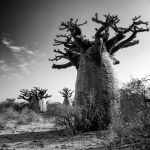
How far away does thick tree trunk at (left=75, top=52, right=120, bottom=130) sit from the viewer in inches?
150

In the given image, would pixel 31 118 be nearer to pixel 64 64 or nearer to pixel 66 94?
pixel 64 64

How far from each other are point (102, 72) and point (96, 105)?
105cm

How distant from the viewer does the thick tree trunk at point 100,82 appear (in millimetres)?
3811

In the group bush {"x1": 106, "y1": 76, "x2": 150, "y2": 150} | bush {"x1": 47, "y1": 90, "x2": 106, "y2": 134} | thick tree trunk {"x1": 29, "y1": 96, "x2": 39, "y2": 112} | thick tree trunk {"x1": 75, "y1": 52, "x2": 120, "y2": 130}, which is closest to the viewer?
bush {"x1": 106, "y1": 76, "x2": 150, "y2": 150}

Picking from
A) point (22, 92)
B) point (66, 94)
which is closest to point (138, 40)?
point (66, 94)

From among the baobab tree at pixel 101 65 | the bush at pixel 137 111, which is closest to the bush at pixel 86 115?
the baobab tree at pixel 101 65

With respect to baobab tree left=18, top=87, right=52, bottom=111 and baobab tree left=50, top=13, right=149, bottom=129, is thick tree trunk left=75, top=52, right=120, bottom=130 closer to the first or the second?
baobab tree left=50, top=13, right=149, bottom=129

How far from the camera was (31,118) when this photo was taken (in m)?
7.89

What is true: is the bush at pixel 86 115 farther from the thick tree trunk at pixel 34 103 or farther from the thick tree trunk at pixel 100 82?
the thick tree trunk at pixel 34 103

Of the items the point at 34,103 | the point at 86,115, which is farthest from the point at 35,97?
the point at 86,115

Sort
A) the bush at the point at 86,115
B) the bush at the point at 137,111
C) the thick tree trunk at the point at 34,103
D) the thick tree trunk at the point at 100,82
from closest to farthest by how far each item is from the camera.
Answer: the bush at the point at 137,111 < the bush at the point at 86,115 < the thick tree trunk at the point at 100,82 < the thick tree trunk at the point at 34,103

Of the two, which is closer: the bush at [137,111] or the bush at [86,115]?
the bush at [137,111]

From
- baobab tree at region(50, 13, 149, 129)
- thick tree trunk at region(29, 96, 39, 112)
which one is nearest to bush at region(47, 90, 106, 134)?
baobab tree at region(50, 13, 149, 129)

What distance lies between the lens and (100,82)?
395cm
